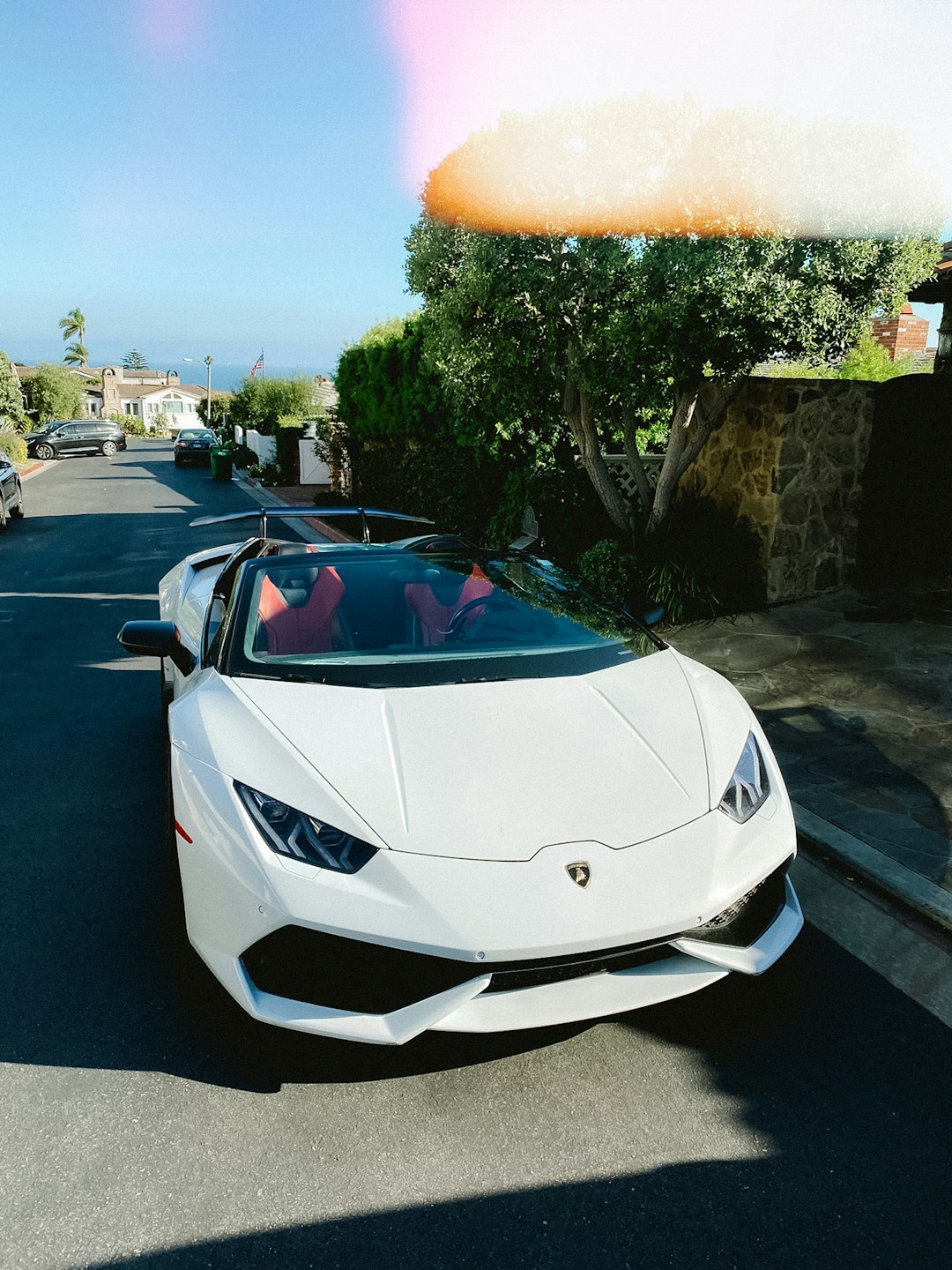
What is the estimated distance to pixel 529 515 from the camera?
11.3 meters

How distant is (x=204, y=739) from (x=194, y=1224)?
4.27ft

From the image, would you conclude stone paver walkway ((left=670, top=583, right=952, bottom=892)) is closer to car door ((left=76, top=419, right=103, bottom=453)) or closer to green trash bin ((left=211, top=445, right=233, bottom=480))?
green trash bin ((left=211, top=445, right=233, bottom=480))

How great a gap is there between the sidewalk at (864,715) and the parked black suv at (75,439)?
39634mm

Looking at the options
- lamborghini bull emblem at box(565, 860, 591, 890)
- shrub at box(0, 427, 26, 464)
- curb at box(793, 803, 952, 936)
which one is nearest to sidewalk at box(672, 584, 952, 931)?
curb at box(793, 803, 952, 936)

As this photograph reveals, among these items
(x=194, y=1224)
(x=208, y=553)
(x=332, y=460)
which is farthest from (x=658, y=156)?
(x=332, y=460)

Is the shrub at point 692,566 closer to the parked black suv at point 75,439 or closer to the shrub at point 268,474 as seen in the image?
the shrub at point 268,474

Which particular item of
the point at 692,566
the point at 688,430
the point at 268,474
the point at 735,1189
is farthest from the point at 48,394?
the point at 735,1189

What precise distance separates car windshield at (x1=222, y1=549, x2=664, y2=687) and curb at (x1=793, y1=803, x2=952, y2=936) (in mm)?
1189

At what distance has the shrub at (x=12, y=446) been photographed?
32375 millimetres

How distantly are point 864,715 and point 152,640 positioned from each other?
4.21 m

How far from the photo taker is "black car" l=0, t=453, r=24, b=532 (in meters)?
16.8

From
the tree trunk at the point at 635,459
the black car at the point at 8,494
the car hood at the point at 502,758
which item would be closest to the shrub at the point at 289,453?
the black car at the point at 8,494

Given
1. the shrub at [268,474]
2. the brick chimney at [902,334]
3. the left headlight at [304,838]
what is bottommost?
the shrub at [268,474]

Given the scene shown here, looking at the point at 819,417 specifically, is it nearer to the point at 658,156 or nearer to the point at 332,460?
the point at 658,156
